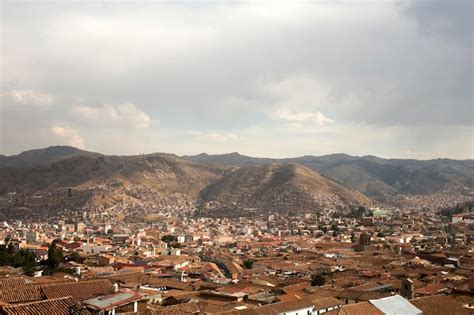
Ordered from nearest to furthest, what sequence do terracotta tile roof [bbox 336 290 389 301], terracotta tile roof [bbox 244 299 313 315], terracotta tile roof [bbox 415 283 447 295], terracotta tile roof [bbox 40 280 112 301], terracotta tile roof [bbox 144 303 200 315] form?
terracotta tile roof [bbox 40 280 112 301]
terracotta tile roof [bbox 144 303 200 315]
terracotta tile roof [bbox 244 299 313 315]
terracotta tile roof [bbox 336 290 389 301]
terracotta tile roof [bbox 415 283 447 295]

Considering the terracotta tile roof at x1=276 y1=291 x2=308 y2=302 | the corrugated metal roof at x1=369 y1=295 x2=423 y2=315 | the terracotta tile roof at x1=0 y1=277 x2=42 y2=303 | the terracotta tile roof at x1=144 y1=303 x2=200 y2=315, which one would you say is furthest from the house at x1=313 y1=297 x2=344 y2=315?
the terracotta tile roof at x1=0 y1=277 x2=42 y2=303

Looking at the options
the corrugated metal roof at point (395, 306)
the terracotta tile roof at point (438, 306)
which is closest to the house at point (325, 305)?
the corrugated metal roof at point (395, 306)

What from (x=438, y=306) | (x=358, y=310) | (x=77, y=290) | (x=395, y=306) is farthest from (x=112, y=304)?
(x=438, y=306)

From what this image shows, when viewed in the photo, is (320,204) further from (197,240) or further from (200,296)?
(200,296)

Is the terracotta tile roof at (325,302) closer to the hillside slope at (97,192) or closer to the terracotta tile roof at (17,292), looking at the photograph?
the terracotta tile roof at (17,292)

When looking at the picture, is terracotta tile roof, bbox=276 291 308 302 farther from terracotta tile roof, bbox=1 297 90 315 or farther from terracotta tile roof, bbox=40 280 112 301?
terracotta tile roof, bbox=1 297 90 315

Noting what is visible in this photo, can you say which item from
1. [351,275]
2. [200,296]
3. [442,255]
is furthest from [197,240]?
[200,296]

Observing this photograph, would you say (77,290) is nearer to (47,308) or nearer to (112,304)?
(112,304)

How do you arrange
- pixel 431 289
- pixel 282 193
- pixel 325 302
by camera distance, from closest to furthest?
pixel 325 302 < pixel 431 289 < pixel 282 193
